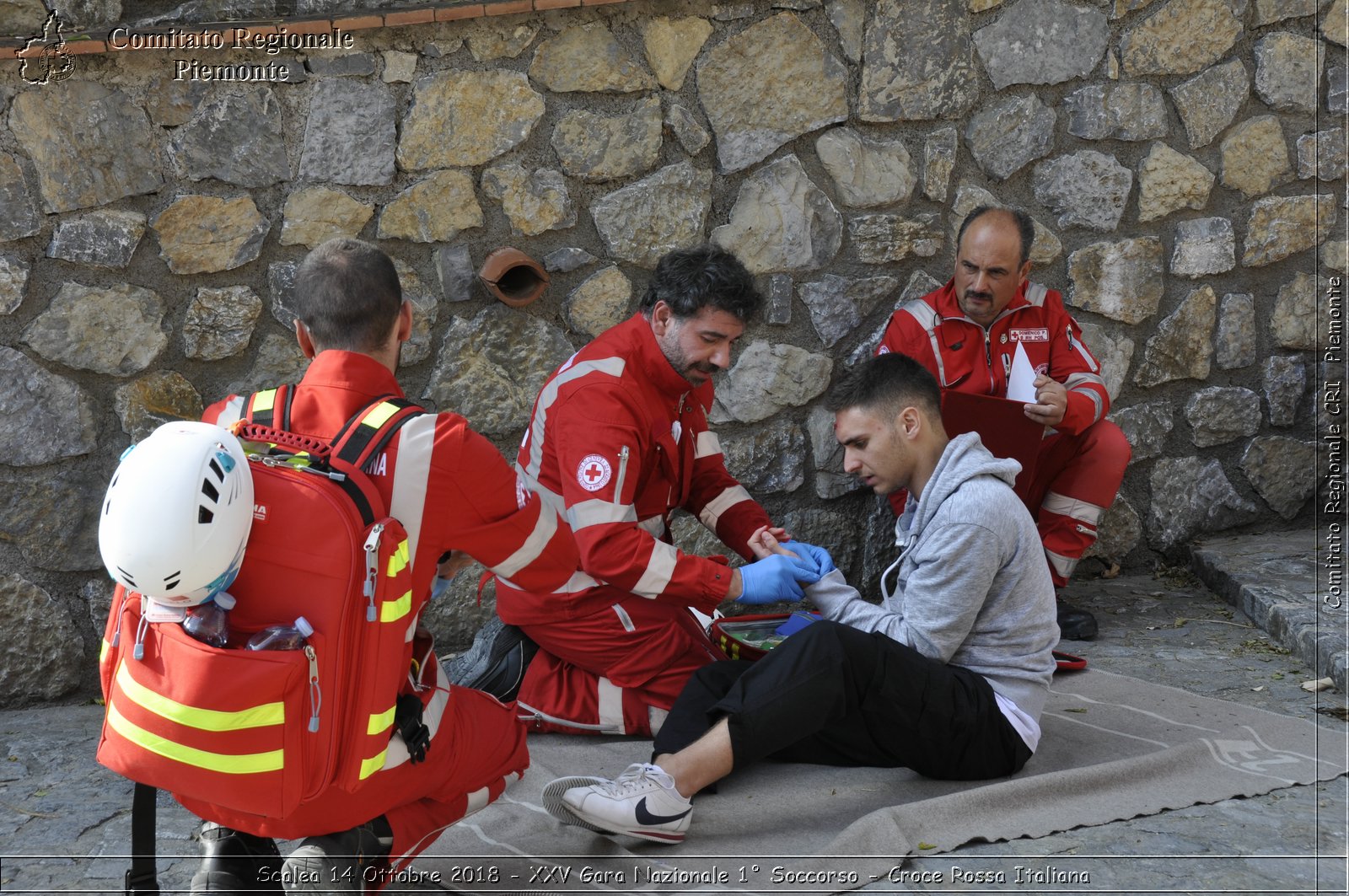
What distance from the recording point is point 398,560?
72.4 inches

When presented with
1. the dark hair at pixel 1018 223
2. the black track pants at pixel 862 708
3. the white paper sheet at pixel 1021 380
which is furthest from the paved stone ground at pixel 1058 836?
the dark hair at pixel 1018 223

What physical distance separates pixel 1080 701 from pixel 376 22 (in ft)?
8.73

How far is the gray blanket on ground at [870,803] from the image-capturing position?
91.0 inches

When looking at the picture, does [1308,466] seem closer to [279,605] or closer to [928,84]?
[928,84]

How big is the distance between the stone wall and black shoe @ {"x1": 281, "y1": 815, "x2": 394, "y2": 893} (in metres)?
1.63

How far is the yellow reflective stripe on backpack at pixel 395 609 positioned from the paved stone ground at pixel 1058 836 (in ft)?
2.41

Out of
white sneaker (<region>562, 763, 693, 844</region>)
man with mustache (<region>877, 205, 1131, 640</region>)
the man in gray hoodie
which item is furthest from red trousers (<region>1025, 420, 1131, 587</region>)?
Result: white sneaker (<region>562, 763, 693, 844</region>)

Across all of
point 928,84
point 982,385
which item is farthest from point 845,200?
point 982,385

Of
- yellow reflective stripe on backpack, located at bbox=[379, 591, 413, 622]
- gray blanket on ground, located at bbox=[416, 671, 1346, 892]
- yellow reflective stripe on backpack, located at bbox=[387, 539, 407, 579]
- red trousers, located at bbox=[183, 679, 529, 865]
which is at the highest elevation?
yellow reflective stripe on backpack, located at bbox=[387, 539, 407, 579]

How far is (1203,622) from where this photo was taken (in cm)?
372

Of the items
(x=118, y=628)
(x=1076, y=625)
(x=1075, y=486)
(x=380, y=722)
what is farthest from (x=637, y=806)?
(x=1075, y=486)

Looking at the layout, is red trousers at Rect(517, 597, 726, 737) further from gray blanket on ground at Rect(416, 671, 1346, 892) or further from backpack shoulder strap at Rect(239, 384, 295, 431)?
backpack shoulder strap at Rect(239, 384, 295, 431)

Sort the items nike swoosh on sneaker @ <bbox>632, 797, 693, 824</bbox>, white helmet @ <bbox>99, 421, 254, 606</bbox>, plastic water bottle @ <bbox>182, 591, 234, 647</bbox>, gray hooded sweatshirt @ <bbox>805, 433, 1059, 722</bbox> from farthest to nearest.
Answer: gray hooded sweatshirt @ <bbox>805, 433, 1059, 722</bbox> < nike swoosh on sneaker @ <bbox>632, 797, 693, 824</bbox> < plastic water bottle @ <bbox>182, 591, 234, 647</bbox> < white helmet @ <bbox>99, 421, 254, 606</bbox>

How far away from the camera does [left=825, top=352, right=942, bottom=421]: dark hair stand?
2.74m
